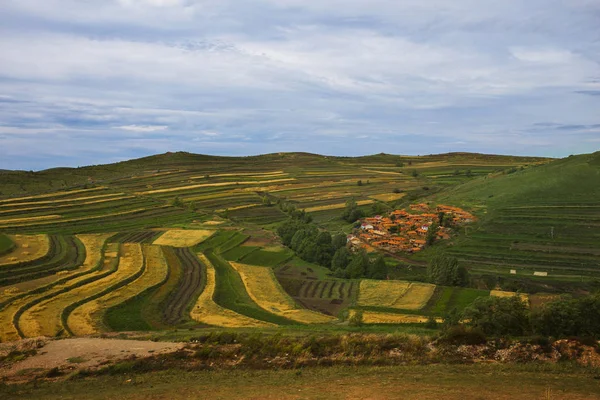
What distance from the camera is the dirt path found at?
958 inches

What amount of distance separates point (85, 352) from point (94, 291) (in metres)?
21.5

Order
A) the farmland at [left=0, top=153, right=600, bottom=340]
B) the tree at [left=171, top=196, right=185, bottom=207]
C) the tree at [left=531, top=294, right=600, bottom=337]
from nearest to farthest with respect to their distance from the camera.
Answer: the tree at [left=531, top=294, right=600, bottom=337] → the farmland at [left=0, top=153, right=600, bottom=340] → the tree at [left=171, top=196, right=185, bottom=207]

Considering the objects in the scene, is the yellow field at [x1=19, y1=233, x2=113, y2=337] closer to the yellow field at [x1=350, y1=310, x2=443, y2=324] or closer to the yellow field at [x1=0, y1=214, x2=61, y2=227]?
the yellow field at [x1=350, y1=310, x2=443, y2=324]

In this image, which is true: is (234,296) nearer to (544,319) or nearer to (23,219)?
(544,319)

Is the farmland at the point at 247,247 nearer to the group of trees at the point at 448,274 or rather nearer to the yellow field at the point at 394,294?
the yellow field at the point at 394,294

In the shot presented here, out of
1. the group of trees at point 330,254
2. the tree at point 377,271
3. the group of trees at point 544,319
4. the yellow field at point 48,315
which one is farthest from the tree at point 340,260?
the group of trees at point 544,319

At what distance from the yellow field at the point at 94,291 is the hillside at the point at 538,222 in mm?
50350

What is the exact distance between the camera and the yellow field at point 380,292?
49419 millimetres

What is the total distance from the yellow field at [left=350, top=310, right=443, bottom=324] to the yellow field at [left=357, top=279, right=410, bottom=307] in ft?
12.6

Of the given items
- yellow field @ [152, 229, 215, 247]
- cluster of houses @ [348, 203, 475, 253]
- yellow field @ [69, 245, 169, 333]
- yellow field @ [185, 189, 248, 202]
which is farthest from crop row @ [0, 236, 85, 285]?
yellow field @ [185, 189, 248, 202]

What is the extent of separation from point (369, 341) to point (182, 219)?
7893 centimetres

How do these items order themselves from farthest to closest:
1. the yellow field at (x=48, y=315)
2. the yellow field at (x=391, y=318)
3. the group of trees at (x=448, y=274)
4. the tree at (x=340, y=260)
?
the tree at (x=340, y=260), the group of trees at (x=448, y=274), the yellow field at (x=391, y=318), the yellow field at (x=48, y=315)

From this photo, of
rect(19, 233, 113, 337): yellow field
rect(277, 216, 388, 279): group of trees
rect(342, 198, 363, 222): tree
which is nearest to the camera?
rect(19, 233, 113, 337): yellow field

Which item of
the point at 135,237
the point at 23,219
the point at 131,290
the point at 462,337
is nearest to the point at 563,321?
the point at 462,337
